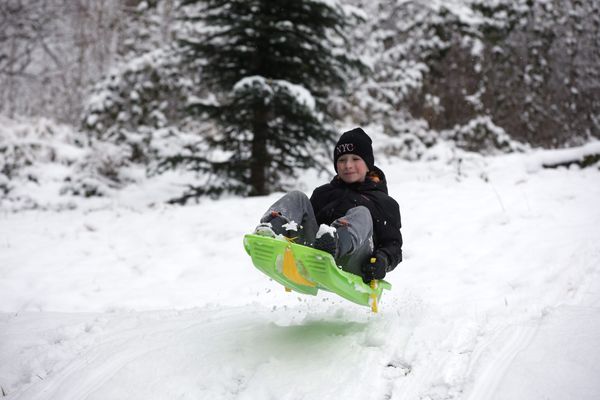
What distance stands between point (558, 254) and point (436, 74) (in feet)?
35.7

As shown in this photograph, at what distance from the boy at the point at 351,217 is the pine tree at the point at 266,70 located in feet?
14.7

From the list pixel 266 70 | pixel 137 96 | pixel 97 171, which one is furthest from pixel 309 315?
pixel 137 96

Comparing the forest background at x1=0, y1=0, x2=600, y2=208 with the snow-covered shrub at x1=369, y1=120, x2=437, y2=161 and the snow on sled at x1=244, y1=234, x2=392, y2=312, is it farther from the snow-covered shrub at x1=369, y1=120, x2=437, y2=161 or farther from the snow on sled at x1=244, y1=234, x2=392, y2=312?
the snow on sled at x1=244, y1=234, x2=392, y2=312

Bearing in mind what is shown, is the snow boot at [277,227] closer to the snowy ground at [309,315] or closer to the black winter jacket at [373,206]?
the black winter jacket at [373,206]

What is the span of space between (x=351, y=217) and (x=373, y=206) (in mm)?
451

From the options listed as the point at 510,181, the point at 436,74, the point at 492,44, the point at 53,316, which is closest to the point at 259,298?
the point at 53,316

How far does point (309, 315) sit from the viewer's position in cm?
358

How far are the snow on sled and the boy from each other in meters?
0.09

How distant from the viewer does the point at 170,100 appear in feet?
44.0

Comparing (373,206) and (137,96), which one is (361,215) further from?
(137,96)

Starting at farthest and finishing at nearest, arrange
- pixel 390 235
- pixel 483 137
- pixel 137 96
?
1. pixel 483 137
2. pixel 137 96
3. pixel 390 235

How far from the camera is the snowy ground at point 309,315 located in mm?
2516

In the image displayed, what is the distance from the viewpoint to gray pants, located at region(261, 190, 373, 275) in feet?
9.09

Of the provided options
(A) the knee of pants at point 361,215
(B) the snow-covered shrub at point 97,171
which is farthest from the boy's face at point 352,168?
(B) the snow-covered shrub at point 97,171
